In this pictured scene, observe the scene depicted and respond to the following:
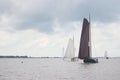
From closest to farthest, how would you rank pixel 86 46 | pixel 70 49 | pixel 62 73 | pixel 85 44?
pixel 62 73 < pixel 86 46 < pixel 85 44 < pixel 70 49

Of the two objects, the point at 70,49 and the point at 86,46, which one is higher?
the point at 70,49

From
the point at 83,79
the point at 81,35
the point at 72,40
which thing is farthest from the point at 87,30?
the point at 83,79

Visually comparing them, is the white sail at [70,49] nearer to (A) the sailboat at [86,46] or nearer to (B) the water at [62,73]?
(A) the sailboat at [86,46]

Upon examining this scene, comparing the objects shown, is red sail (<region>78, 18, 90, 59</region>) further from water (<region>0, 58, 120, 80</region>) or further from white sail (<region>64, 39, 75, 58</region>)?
white sail (<region>64, 39, 75, 58</region>)

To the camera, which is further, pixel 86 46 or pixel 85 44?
pixel 85 44

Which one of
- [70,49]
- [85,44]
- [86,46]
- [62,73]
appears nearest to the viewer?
[62,73]

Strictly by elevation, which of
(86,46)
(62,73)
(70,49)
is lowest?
(62,73)

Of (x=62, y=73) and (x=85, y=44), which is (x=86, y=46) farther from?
(x=62, y=73)

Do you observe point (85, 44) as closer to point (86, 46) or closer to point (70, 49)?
point (86, 46)

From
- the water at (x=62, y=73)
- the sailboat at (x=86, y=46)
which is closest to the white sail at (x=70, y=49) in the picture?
the sailboat at (x=86, y=46)

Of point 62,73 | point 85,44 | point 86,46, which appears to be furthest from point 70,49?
point 62,73

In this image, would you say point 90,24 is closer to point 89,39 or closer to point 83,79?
point 89,39

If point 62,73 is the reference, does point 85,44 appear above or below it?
above

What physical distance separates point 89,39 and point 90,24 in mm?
6630
